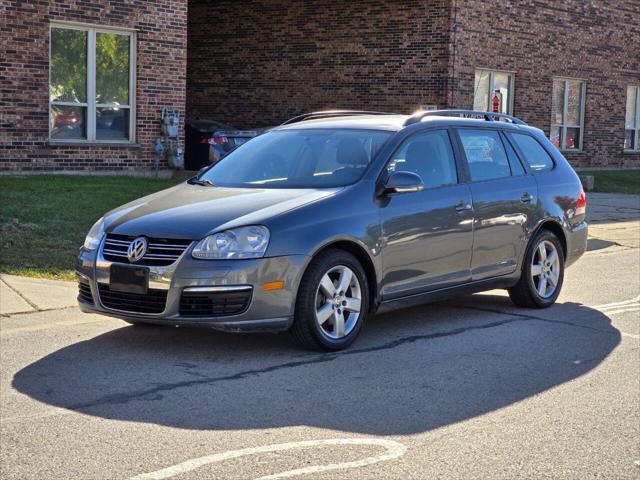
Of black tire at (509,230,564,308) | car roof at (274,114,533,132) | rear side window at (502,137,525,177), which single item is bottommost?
black tire at (509,230,564,308)

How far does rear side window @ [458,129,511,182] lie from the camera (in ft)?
29.2

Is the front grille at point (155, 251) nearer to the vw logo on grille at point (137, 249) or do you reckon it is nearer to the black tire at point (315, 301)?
the vw logo on grille at point (137, 249)

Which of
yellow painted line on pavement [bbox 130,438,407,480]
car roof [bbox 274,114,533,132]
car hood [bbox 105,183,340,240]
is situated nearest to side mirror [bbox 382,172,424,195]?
car hood [bbox 105,183,340,240]

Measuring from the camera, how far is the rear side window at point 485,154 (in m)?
8.90

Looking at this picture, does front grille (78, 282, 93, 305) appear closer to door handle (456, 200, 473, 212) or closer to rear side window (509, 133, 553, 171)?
door handle (456, 200, 473, 212)

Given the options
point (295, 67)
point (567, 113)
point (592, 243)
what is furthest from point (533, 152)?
point (567, 113)

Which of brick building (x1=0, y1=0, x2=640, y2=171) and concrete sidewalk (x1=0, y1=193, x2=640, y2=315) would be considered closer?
concrete sidewalk (x1=0, y1=193, x2=640, y2=315)

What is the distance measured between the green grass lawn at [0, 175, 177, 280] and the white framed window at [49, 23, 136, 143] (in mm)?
1236

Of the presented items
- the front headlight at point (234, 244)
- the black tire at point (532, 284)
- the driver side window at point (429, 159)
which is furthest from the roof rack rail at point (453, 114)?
the front headlight at point (234, 244)

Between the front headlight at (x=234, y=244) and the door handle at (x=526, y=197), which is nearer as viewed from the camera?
the front headlight at (x=234, y=244)

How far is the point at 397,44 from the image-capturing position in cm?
2577

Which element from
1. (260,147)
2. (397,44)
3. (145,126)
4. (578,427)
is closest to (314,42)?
(397,44)

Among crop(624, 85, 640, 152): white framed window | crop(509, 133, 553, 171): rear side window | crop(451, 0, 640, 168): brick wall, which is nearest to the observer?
crop(509, 133, 553, 171): rear side window

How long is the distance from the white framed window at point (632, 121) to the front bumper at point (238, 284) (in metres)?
26.8
